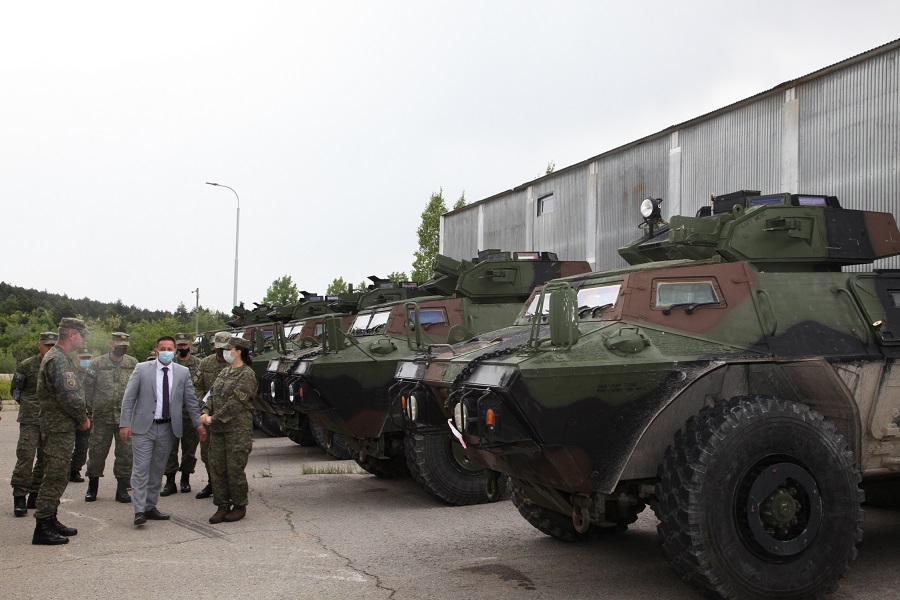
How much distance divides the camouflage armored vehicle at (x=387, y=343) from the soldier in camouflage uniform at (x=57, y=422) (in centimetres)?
272

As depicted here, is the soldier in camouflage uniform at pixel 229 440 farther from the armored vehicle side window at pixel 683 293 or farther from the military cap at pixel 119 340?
the armored vehicle side window at pixel 683 293

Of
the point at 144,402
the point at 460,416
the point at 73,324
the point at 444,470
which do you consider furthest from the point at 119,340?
the point at 460,416

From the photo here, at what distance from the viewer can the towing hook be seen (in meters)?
5.61

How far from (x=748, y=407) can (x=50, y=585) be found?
4.51 meters

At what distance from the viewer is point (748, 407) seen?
5207 millimetres

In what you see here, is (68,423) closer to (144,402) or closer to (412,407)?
(144,402)

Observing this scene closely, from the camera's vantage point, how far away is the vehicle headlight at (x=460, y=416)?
5.51m

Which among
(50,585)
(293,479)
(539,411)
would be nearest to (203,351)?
(293,479)

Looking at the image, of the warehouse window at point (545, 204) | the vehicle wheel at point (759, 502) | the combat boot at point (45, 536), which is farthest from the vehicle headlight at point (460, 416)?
the warehouse window at point (545, 204)

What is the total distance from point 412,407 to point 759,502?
9.09ft

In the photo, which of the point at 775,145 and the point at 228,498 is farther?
the point at 775,145

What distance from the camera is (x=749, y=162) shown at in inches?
568

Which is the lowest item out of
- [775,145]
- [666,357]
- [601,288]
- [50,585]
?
[50,585]

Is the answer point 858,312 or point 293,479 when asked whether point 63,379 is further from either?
point 858,312
